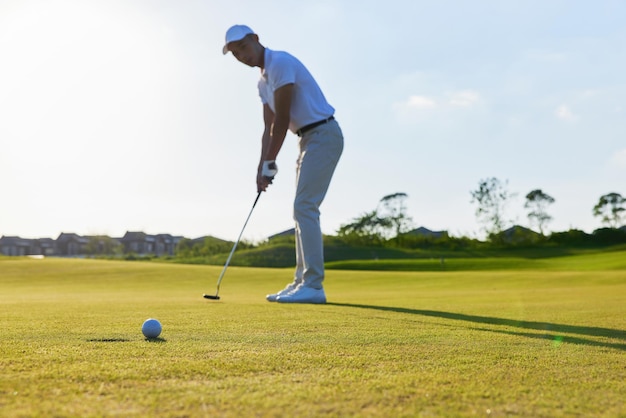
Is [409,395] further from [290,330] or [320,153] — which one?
[320,153]

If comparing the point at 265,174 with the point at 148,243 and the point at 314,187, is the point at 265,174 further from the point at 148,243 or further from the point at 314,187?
the point at 148,243

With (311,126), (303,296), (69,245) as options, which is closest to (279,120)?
(311,126)

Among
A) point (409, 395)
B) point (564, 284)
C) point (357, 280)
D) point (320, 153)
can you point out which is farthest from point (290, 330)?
point (357, 280)

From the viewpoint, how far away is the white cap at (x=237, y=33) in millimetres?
5273

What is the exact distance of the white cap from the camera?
17.3 ft

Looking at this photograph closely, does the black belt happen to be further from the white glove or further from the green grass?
the green grass

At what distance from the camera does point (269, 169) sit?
558 cm

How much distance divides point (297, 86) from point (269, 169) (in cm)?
83

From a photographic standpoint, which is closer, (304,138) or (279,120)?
(279,120)

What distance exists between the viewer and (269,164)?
5551 mm

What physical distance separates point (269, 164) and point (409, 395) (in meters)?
4.18

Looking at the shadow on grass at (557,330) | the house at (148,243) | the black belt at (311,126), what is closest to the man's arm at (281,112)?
the black belt at (311,126)

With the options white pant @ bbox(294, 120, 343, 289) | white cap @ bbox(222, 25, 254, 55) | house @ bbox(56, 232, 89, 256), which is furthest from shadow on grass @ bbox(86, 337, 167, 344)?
house @ bbox(56, 232, 89, 256)

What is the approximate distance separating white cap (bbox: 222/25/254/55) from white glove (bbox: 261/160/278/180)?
1156 millimetres
